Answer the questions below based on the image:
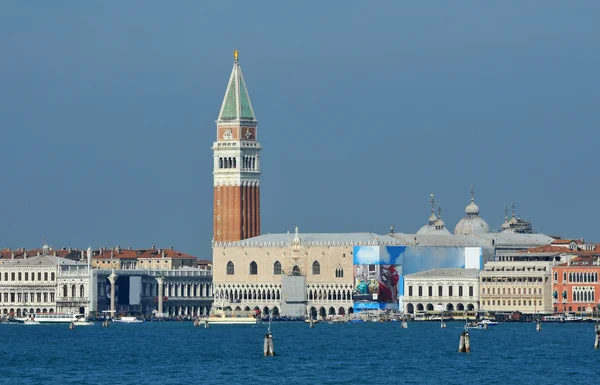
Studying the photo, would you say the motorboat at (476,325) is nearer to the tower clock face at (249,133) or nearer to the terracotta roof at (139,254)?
the tower clock face at (249,133)

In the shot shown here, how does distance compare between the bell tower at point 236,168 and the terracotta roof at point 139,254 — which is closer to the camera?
the bell tower at point 236,168

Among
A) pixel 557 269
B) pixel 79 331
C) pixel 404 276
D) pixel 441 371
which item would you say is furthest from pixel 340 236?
pixel 441 371

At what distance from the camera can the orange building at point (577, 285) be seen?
140 meters

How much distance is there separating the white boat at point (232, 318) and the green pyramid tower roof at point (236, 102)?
15411mm

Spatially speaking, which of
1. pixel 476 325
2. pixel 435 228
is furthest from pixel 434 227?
pixel 476 325

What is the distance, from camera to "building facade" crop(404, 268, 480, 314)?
484 ft

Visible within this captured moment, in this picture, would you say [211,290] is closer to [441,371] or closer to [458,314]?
[458,314]

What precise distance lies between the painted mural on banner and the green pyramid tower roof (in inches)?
615

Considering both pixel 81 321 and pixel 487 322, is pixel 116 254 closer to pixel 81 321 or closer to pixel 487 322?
pixel 81 321

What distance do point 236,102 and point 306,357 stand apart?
71249 mm

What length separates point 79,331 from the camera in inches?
5212

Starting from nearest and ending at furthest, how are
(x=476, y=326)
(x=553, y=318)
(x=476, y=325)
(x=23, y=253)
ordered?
(x=476, y=326) → (x=476, y=325) → (x=553, y=318) → (x=23, y=253)

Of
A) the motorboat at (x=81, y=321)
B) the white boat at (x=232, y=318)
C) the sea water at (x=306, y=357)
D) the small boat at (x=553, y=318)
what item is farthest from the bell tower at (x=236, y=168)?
the sea water at (x=306, y=357)

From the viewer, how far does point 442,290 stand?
148 meters
